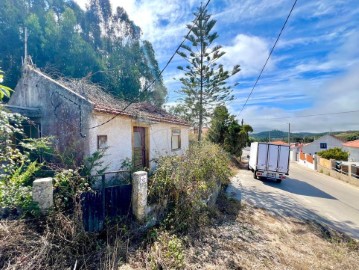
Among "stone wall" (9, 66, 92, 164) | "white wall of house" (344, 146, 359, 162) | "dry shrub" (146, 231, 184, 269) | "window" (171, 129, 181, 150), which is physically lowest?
"white wall of house" (344, 146, 359, 162)

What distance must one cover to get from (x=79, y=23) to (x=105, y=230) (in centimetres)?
2357

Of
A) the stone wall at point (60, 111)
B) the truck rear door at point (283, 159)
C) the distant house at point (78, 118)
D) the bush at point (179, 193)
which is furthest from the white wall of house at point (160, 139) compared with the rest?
the truck rear door at point (283, 159)

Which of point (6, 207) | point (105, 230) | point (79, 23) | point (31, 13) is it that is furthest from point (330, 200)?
point (79, 23)

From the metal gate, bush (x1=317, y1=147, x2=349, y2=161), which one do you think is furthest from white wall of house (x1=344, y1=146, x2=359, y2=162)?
the metal gate

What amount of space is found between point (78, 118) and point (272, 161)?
40.9ft

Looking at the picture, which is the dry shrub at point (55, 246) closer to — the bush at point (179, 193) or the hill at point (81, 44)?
the bush at point (179, 193)

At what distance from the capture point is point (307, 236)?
582 centimetres

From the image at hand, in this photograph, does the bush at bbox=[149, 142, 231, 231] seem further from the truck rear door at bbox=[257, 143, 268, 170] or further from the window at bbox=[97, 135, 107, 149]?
the truck rear door at bbox=[257, 143, 268, 170]

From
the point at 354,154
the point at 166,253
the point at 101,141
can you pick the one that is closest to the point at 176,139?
the point at 101,141

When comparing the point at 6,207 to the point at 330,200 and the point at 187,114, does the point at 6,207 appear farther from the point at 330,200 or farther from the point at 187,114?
the point at 187,114

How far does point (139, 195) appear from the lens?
14.9 ft

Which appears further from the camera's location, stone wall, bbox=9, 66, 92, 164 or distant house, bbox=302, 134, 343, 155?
distant house, bbox=302, 134, 343, 155

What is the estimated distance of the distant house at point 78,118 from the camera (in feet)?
19.7

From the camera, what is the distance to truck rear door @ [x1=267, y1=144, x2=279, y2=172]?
13.7 meters
